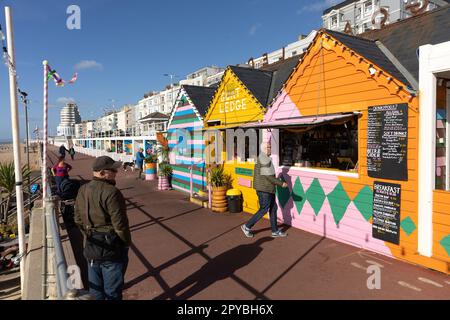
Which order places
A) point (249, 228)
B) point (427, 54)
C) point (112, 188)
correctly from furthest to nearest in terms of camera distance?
point (249, 228)
point (427, 54)
point (112, 188)

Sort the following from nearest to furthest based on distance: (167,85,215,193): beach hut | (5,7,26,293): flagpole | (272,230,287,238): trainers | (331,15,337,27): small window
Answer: (5,7,26,293): flagpole → (272,230,287,238): trainers → (167,85,215,193): beach hut → (331,15,337,27): small window

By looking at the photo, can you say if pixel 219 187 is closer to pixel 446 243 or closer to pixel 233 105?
pixel 233 105

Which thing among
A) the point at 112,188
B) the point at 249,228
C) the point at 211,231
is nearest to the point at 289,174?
the point at 249,228

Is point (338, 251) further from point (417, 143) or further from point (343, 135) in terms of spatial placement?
point (343, 135)

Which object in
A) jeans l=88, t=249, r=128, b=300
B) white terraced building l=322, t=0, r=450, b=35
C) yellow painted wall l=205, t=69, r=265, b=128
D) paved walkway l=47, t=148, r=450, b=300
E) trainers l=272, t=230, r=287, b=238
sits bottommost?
paved walkway l=47, t=148, r=450, b=300

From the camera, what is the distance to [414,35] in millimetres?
6254

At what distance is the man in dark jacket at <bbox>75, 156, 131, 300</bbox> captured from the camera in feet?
10.5

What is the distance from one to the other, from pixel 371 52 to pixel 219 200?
5.29 m

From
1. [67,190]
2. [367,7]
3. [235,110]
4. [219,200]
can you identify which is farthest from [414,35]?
[367,7]

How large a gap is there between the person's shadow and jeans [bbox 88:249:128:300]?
42.0 inches

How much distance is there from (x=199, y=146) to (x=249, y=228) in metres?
5.70

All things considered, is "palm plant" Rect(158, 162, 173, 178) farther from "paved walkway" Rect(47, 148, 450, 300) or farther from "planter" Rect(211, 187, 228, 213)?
"paved walkway" Rect(47, 148, 450, 300)

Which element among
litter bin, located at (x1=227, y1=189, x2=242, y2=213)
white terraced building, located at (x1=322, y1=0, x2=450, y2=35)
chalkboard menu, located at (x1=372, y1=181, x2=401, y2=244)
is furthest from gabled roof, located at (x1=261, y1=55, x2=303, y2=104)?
white terraced building, located at (x1=322, y1=0, x2=450, y2=35)

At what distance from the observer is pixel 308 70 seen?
7.01 meters
